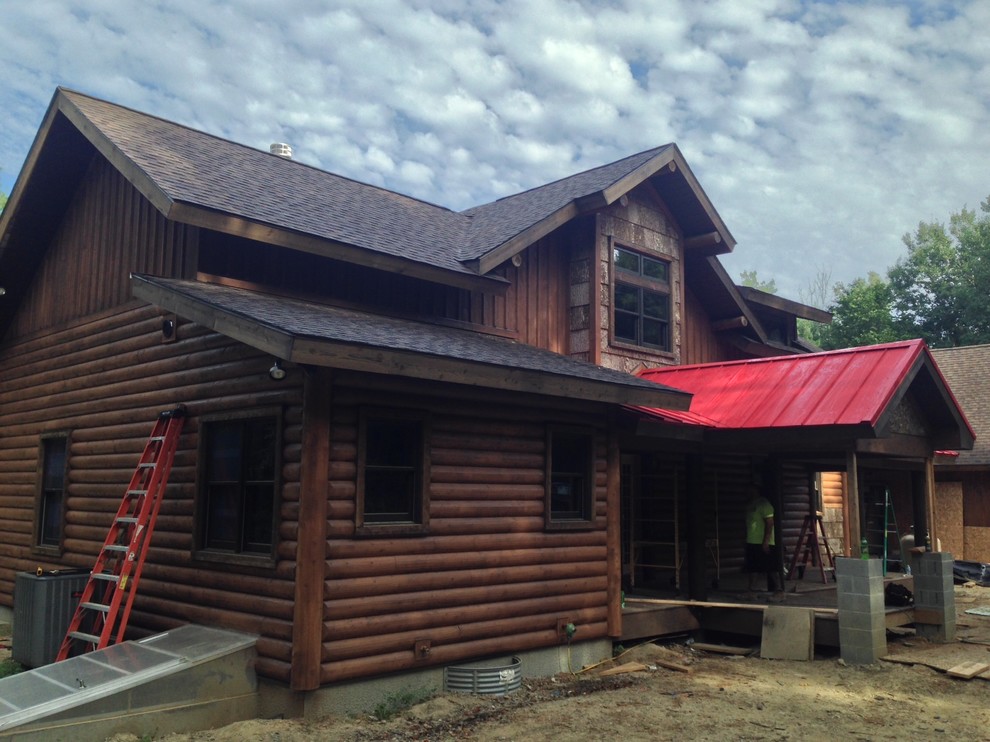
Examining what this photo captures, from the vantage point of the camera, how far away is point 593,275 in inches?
559

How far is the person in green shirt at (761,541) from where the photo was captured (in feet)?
43.8

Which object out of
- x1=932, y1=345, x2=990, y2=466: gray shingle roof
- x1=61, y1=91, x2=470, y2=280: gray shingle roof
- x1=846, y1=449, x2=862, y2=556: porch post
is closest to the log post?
x1=61, y1=91, x2=470, y2=280: gray shingle roof

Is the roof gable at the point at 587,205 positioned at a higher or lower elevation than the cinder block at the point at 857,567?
higher

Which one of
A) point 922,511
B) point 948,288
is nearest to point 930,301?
point 948,288

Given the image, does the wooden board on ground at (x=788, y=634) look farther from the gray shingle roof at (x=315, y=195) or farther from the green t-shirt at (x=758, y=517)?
the gray shingle roof at (x=315, y=195)

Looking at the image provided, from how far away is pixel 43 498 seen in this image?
42.3ft

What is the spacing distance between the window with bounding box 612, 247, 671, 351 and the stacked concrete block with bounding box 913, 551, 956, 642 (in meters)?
5.58

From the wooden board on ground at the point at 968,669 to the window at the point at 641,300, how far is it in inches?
272

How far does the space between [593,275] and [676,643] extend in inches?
231

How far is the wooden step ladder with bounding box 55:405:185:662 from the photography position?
8602 mm

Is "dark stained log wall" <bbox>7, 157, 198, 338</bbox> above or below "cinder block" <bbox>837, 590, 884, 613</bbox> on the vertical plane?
above

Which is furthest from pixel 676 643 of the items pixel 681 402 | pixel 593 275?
pixel 593 275

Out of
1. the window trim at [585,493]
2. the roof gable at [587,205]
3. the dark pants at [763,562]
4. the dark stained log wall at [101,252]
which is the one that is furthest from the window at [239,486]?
the dark pants at [763,562]

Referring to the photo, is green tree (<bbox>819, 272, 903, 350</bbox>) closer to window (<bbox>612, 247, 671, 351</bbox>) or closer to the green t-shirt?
window (<bbox>612, 247, 671, 351</bbox>)
